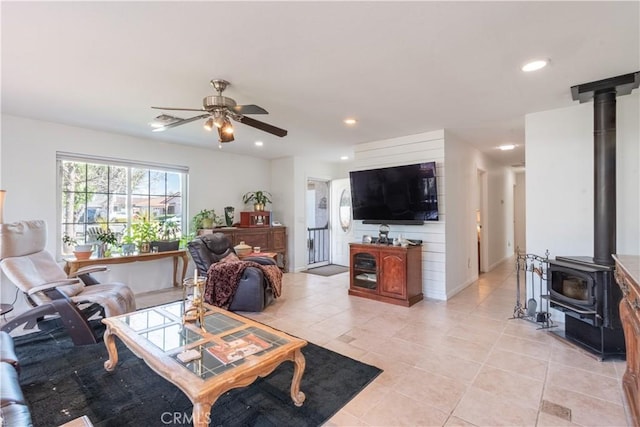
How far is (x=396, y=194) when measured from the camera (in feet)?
15.1

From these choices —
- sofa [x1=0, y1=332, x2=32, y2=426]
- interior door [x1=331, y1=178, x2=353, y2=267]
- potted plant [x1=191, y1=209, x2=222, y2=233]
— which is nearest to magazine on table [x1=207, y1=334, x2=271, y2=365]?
sofa [x1=0, y1=332, x2=32, y2=426]

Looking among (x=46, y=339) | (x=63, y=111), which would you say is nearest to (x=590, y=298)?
(x=46, y=339)

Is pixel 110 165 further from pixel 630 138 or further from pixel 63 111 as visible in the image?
pixel 630 138

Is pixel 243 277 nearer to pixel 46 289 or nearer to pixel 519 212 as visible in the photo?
pixel 46 289

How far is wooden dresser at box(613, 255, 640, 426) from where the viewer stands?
5.49ft

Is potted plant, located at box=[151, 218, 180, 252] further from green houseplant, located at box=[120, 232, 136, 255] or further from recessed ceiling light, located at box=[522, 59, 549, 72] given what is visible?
recessed ceiling light, located at box=[522, 59, 549, 72]

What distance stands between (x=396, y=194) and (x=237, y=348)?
3.35 metres

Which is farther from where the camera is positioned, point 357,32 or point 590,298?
point 590,298

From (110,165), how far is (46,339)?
8.44ft

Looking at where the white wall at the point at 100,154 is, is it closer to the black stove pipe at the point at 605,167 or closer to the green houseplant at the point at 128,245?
the green houseplant at the point at 128,245

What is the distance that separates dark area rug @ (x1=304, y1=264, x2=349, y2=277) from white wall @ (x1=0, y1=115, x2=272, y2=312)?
196 cm

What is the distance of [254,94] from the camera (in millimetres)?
2990

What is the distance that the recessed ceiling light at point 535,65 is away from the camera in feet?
7.72

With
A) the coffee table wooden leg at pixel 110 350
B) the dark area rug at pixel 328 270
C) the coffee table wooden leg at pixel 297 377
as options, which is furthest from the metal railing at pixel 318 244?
the coffee table wooden leg at pixel 297 377
